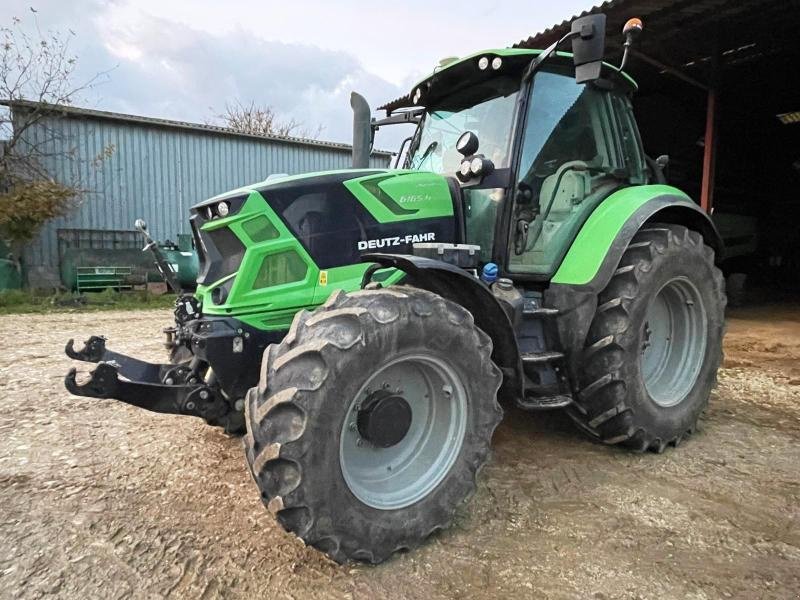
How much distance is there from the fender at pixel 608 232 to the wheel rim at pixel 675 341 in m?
0.57

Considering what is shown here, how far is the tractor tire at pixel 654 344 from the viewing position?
3199mm

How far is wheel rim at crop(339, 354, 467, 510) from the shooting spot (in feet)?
7.87

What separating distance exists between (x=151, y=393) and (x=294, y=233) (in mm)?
1010

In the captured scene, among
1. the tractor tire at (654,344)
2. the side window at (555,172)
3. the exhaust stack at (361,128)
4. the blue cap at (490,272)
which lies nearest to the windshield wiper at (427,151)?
the exhaust stack at (361,128)

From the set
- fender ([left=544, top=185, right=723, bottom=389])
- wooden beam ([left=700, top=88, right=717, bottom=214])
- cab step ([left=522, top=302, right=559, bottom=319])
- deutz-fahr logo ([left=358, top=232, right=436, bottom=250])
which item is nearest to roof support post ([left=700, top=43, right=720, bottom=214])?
wooden beam ([left=700, top=88, right=717, bottom=214])

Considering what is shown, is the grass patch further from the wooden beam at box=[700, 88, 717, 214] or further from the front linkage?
the wooden beam at box=[700, 88, 717, 214]

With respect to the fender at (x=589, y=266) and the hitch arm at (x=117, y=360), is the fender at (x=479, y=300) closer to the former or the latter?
the fender at (x=589, y=266)

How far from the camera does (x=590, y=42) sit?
8.93ft

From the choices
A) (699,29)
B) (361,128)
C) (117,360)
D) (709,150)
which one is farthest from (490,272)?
(709,150)

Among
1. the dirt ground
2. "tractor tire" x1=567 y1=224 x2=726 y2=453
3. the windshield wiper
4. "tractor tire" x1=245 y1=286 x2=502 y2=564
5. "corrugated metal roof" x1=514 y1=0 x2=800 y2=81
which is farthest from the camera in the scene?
"corrugated metal roof" x1=514 y1=0 x2=800 y2=81

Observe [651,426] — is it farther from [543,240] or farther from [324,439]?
[324,439]

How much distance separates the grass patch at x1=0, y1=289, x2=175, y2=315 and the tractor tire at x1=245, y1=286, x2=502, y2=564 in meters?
9.26

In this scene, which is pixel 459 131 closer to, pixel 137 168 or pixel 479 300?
pixel 479 300

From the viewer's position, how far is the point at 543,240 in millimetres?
3510
